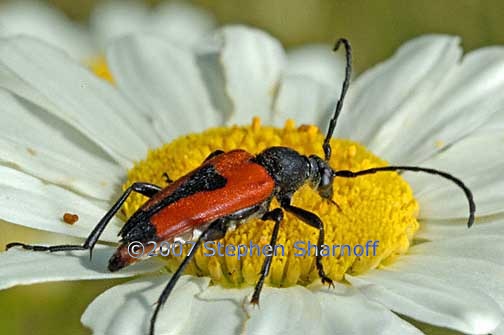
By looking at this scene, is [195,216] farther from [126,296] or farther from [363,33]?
[363,33]

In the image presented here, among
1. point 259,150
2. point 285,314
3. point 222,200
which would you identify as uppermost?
point 259,150

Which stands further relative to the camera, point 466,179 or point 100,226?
point 466,179

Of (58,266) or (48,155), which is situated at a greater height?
(48,155)

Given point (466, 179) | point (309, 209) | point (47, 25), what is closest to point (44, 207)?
point (309, 209)

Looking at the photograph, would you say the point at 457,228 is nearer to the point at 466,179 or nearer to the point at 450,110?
the point at 466,179

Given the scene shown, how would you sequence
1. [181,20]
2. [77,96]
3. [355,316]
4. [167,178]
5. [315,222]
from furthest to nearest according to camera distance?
1. [181,20]
2. [77,96]
3. [167,178]
4. [315,222]
5. [355,316]
